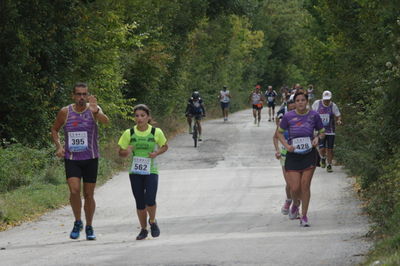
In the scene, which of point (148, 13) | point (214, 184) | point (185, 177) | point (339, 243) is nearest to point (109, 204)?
point (214, 184)

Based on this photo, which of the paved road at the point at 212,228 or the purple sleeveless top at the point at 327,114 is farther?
the purple sleeveless top at the point at 327,114

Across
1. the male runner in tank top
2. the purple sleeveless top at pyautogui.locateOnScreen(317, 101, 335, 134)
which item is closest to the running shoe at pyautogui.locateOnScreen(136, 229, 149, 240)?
the male runner in tank top

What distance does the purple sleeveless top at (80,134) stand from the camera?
12.0 m

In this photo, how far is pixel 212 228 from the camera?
13523 millimetres

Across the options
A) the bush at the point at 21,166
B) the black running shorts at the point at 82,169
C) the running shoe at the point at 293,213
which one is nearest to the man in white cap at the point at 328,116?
the bush at the point at 21,166

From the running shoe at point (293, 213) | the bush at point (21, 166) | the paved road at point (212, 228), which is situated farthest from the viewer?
the bush at point (21, 166)

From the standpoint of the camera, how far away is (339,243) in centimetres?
1125

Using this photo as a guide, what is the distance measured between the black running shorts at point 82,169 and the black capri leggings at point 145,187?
0.60m

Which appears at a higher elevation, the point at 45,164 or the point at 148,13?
the point at 148,13

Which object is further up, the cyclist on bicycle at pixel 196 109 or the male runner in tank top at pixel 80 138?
the male runner in tank top at pixel 80 138

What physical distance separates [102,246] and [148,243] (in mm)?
604

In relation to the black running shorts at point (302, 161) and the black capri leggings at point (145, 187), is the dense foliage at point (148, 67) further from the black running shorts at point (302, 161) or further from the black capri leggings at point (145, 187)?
the black capri leggings at point (145, 187)

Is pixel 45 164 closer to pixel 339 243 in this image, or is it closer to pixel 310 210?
pixel 310 210

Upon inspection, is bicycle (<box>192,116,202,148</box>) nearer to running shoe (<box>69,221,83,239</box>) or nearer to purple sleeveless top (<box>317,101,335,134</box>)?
purple sleeveless top (<box>317,101,335,134</box>)
